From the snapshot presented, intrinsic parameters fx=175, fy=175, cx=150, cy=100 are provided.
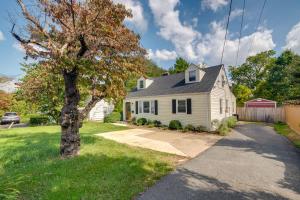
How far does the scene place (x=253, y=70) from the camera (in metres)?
37.2

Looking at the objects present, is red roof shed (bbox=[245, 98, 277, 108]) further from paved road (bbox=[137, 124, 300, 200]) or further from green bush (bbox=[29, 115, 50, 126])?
green bush (bbox=[29, 115, 50, 126])

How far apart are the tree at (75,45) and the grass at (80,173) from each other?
101 cm

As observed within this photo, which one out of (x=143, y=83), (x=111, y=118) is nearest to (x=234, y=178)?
(x=143, y=83)

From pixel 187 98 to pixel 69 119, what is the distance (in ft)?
33.1

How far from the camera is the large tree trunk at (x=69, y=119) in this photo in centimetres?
626

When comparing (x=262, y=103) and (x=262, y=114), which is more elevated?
(x=262, y=103)

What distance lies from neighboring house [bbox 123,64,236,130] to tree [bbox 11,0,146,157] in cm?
803

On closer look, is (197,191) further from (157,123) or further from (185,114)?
(157,123)

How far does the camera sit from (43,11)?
5766 millimetres

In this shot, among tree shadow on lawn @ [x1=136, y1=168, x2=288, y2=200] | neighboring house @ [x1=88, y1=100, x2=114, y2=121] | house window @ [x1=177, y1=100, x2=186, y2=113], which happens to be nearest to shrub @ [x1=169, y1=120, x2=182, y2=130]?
house window @ [x1=177, y1=100, x2=186, y2=113]

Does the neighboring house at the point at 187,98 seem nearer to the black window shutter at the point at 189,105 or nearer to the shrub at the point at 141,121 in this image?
the black window shutter at the point at 189,105

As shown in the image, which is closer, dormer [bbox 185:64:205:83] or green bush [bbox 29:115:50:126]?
dormer [bbox 185:64:205:83]

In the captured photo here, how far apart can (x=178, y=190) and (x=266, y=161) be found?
4200 mm

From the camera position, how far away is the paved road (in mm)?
3842
